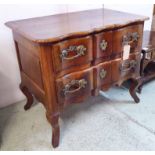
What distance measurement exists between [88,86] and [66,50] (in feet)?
1.01

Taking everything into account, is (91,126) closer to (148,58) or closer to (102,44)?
(102,44)

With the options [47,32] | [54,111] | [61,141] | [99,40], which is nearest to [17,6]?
[47,32]

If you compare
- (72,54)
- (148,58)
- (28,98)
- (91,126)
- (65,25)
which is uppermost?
(65,25)

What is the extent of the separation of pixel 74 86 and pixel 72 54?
21 centimetres

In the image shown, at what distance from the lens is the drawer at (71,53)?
3.46 ft

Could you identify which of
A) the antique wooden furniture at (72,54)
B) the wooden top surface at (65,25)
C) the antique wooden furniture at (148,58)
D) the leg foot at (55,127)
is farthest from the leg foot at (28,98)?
the antique wooden furniture at (148,58)

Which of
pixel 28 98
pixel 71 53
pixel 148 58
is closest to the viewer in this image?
pixel 71 53

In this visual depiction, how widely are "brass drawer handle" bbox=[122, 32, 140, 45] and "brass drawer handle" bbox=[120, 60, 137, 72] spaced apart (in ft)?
0.49

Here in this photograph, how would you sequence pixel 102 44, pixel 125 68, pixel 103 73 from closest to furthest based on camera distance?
1. pixel 102 44
2. pixel 103 73
3. pixel 125 68

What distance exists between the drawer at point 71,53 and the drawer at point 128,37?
20 cm

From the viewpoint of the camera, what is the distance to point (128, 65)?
56.8 inches

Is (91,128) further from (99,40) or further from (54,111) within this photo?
(99,40)

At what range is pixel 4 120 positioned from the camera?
1.58 m

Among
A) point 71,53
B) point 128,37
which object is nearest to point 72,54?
point 71,53
